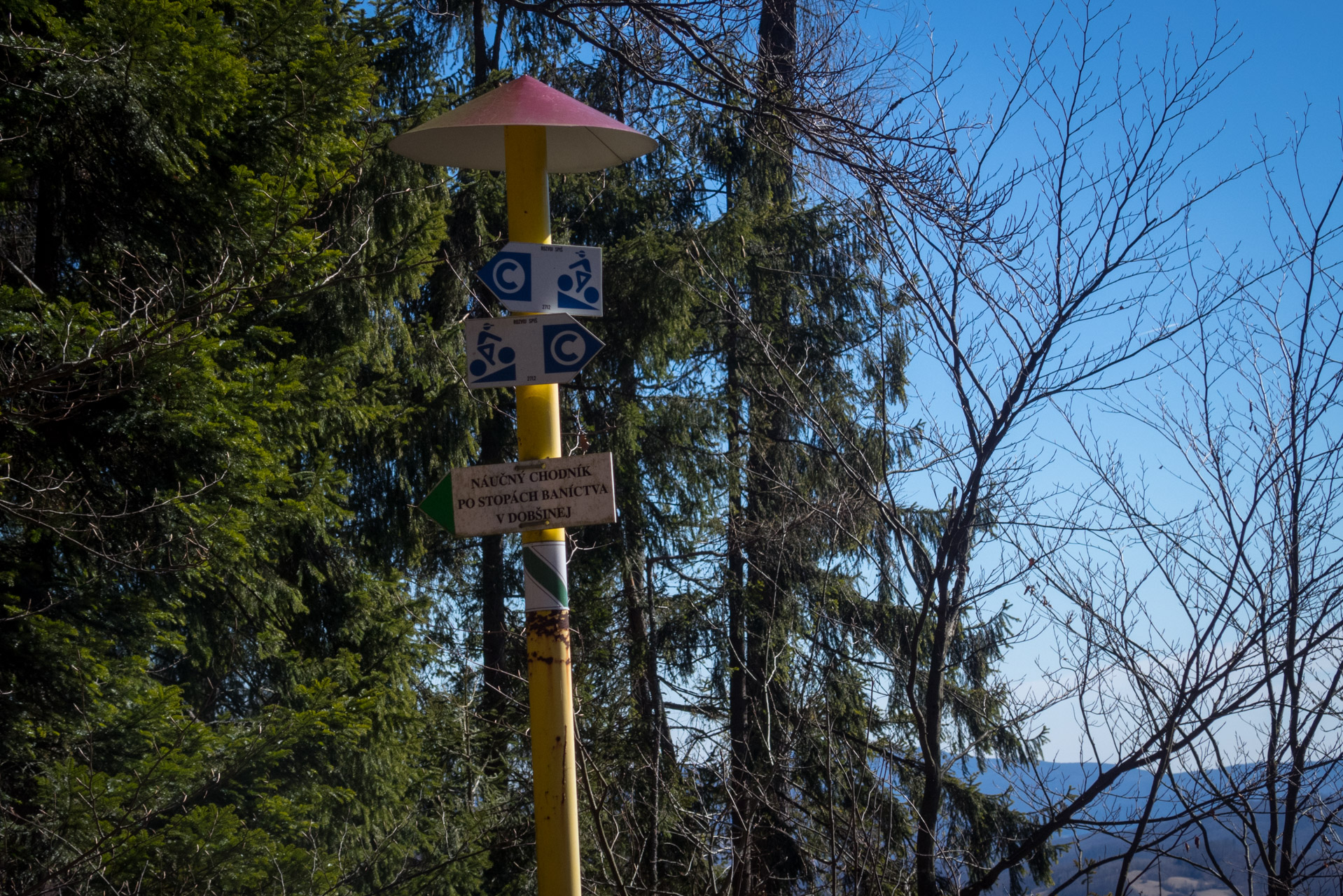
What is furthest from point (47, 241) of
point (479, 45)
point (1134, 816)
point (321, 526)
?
point (479, 45)

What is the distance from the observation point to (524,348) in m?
3.34

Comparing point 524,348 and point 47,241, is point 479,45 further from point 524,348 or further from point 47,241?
point 524,348

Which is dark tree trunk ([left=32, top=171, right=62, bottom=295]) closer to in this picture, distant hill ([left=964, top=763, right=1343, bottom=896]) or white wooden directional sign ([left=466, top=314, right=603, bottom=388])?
white wooden directional sign ([left=466, top=314, right=603, bottom=388])

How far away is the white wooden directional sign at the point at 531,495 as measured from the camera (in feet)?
10.5

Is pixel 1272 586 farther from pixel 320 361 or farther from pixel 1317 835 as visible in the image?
pixel 320 361

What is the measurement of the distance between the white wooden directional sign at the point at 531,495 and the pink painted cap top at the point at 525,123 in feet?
3.87

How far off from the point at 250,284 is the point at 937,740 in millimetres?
4246

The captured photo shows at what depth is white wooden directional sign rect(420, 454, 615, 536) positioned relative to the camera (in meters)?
3.19

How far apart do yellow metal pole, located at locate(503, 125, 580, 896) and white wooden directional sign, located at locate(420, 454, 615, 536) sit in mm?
91

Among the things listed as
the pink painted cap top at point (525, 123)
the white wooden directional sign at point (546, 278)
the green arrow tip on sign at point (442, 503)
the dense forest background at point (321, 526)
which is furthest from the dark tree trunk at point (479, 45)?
the green arrow tip on sign at point (442, 503)

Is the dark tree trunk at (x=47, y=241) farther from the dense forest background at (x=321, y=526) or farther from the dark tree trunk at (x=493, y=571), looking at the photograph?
the dark tree trunk at (x=493, y=571)

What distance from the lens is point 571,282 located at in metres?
3.46

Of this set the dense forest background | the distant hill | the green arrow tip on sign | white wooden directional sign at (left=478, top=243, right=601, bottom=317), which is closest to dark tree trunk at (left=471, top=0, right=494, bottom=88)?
the dense forest background

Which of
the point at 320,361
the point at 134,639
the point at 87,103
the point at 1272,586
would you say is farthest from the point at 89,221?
the point at 1272,586
